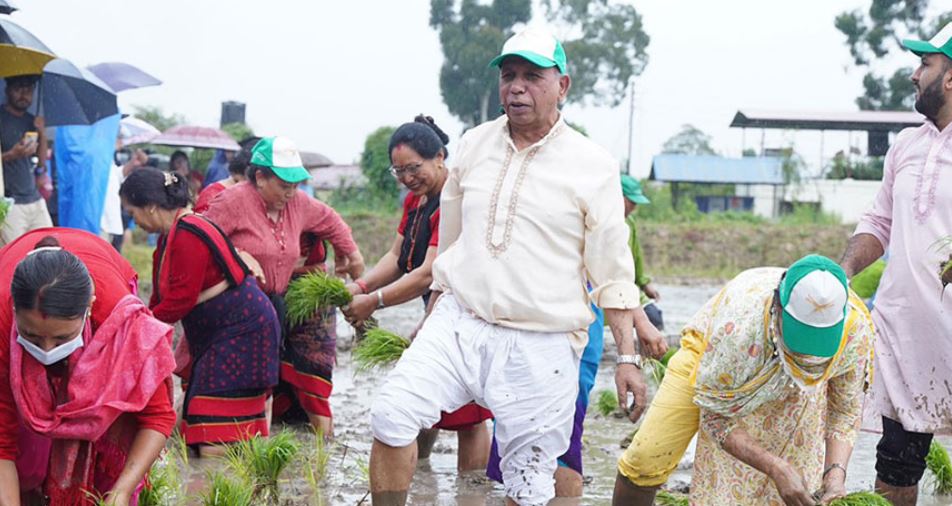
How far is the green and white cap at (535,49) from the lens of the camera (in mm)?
4438

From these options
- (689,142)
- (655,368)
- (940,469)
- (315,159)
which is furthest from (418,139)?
(689,142)

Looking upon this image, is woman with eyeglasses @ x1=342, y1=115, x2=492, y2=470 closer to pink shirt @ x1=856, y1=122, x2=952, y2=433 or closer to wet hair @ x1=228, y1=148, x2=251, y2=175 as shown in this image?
pink shirt @ x1=856, y1=122, x2=952, y2=433

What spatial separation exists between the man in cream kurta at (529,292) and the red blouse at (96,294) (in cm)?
78

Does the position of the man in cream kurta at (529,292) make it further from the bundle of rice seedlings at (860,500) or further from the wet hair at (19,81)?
the wet hair at (19,81)

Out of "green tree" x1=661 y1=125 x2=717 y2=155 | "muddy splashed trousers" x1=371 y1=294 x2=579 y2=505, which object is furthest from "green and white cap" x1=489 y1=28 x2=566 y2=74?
"green tree" x1=661 y1=125 x2=717 y2=155

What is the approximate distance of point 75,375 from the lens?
3787 millimetres

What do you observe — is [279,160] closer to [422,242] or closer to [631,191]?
[422,242]

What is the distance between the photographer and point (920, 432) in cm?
498

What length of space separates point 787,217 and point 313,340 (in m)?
24.7

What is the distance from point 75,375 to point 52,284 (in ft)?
1.31

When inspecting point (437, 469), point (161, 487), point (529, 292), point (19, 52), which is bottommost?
point (437, 469)

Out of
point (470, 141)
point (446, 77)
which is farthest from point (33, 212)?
point (446, 77)

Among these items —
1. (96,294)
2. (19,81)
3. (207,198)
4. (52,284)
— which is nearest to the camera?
(52,284)

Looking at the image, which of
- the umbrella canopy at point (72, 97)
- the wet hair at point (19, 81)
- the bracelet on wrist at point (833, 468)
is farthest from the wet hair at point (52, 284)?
the umbrella canopy at point (72, 97)
